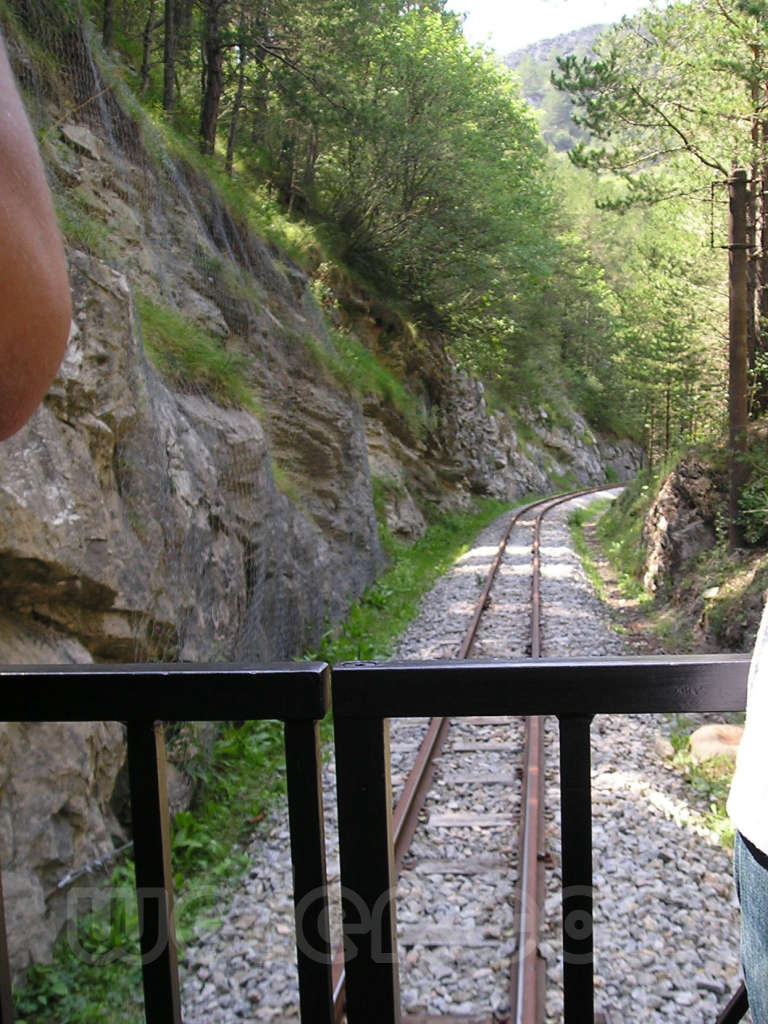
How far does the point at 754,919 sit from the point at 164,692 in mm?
954

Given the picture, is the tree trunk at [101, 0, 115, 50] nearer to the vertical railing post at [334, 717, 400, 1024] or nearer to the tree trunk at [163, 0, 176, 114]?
the tree trunk at [163, 0, 176, 114]

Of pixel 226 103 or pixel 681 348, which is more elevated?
pixel 226 103

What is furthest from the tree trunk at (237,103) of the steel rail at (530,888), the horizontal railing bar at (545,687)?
the horizontal railing bar at (545,687)

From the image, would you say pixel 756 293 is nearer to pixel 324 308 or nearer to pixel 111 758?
pixel 324 308

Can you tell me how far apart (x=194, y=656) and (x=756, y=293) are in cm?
1180

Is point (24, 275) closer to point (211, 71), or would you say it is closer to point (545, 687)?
point (545, 687)

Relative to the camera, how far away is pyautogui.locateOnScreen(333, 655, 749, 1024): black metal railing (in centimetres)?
135

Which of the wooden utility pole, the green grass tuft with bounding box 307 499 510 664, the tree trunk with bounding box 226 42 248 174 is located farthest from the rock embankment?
the tree trunk with bounding box 226 42 248 174

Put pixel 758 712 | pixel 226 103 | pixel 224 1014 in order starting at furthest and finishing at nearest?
1. pixel 226 103
2. pixel 224 1014
3. pixel 758 712

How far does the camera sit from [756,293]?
13.5 metres

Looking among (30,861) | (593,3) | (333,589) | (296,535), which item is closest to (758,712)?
(30,861)

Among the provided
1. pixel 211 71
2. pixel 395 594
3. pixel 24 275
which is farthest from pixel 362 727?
pixel 211 71

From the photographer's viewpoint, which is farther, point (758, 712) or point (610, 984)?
point (610, 984)

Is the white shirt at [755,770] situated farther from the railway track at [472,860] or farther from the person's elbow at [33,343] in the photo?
the railway track at [472,860]
